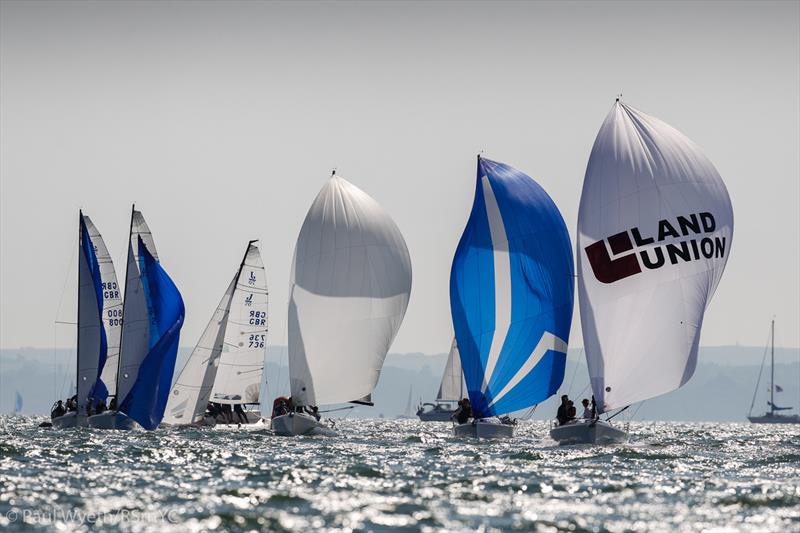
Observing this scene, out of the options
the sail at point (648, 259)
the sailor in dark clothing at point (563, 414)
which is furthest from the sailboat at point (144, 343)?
the sail at point (648, 259)

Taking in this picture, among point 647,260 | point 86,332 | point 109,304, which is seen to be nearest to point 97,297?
point 86,332

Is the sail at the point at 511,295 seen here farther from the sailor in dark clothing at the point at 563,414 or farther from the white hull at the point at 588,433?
the white hull at the point at 588,433

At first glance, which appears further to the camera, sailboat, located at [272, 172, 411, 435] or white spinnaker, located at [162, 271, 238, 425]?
white spinnaker, located at [162, 271, 238, 425]

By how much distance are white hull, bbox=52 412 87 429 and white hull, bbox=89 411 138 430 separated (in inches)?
108

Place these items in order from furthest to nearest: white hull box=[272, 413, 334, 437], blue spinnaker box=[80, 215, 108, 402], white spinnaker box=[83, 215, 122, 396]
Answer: white spinnaker box=[83, 215, 122, 396] < blue spinnaker box=[80, 215, 108, 402] < white hull box=[272, 413, 334, 437]

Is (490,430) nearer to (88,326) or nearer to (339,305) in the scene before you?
(339,305)

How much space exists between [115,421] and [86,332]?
5324 millimetres

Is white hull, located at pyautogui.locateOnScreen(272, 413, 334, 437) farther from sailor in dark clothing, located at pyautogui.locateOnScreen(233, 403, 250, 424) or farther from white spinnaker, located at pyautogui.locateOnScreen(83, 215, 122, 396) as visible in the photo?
sailor in dark clothing, located at pyautogui.locateOnScreen(233, 403, 250, 424)

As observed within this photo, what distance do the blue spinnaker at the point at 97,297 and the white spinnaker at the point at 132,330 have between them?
265 centimetres

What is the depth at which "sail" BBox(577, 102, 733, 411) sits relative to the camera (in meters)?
36.1

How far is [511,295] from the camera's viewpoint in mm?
40094

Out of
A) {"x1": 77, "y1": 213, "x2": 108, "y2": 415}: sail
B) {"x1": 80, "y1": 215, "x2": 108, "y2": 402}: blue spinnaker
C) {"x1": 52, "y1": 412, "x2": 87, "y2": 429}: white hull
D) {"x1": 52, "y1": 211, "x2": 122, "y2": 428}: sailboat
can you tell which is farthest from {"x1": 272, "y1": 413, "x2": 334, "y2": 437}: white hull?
{"x1": 77, "y1": 213, "x2": 108, "y2": 415}: sail

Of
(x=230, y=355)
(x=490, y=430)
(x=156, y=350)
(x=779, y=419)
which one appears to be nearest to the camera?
(x=490, y=430)

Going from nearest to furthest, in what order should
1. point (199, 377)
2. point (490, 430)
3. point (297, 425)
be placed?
point (490, 430) → point (297, 425) → point (199, 377)
